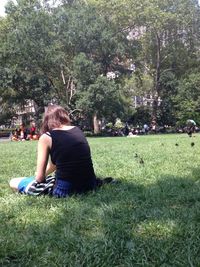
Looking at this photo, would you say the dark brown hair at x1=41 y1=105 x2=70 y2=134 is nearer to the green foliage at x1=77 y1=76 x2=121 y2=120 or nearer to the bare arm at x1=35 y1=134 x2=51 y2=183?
the bare arm at x1=35 y1=134 x2=51 y2=183

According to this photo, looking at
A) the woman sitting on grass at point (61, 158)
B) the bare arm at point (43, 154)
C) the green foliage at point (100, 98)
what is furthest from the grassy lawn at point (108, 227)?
the green foliage at point (100, 98)

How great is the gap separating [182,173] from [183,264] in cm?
437

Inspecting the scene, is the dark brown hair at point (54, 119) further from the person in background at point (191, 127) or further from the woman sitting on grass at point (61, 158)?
the person in background at point (191, 127)

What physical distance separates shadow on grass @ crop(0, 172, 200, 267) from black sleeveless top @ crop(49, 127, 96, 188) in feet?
0.90

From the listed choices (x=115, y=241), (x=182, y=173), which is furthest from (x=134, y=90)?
(x=115, y=241)

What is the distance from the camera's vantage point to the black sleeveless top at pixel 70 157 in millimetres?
5146

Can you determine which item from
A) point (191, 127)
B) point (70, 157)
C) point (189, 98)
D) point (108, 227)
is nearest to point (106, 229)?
point (108, 227)

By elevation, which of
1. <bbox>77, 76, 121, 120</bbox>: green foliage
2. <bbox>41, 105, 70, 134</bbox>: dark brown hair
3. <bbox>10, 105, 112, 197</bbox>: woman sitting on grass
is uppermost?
<bbox>77, 76, 121, 120</bbox>: green foliage

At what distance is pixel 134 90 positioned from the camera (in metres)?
58.0

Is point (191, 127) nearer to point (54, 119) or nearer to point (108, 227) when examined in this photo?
point (54, 119)

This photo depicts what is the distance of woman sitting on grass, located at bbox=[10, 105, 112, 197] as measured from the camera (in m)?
5.18

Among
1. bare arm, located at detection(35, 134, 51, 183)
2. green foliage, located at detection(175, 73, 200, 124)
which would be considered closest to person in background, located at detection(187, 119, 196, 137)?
green foliage, located at detection(175, 73, 200, 124)

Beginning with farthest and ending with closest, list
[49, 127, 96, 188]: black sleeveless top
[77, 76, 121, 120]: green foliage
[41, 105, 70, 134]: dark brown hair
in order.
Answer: [77, 76, 121, 120]: green foliage
[41, 105, 70, 134]: dark brown hair
[49, 127, 96, 188]: black sleeveless top

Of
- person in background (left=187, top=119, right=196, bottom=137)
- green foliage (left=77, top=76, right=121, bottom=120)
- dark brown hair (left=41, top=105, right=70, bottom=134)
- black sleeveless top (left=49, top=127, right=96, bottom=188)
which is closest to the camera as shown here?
black sleeveless top (left=49, top=127, right=96, bottom=188)
